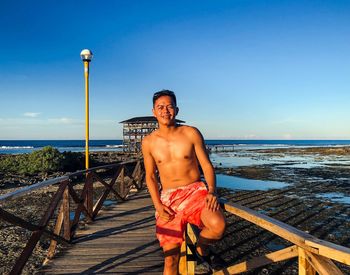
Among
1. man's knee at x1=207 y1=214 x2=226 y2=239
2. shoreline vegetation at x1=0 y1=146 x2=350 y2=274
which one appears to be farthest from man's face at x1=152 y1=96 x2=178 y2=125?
shoreline vegetation at x1=0 y1=146 x2=350 y2=274

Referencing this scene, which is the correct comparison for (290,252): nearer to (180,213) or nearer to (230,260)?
(180,213)

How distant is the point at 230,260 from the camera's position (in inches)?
300

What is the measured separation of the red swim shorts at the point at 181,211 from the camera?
3262mm

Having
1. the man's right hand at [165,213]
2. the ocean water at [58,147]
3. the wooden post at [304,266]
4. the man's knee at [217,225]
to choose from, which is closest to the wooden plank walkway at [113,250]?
the man's right hand at [165,213]

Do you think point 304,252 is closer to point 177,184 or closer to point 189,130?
point 177,184

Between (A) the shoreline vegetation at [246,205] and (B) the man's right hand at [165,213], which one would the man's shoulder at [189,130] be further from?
(A) the shoreline vegetation at [246,205]

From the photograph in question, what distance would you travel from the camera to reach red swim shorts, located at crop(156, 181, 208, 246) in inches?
128

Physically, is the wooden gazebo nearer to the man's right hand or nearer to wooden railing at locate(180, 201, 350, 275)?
the man's right hand

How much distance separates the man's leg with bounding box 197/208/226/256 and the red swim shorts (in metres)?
0.13

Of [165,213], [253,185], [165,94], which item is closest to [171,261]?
[165,213]

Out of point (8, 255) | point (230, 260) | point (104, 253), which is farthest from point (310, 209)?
point (8, 255)

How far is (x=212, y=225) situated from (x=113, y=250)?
3.18 meters

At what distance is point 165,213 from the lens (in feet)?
10.8

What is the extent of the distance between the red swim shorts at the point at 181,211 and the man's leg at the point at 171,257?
0.21ft
